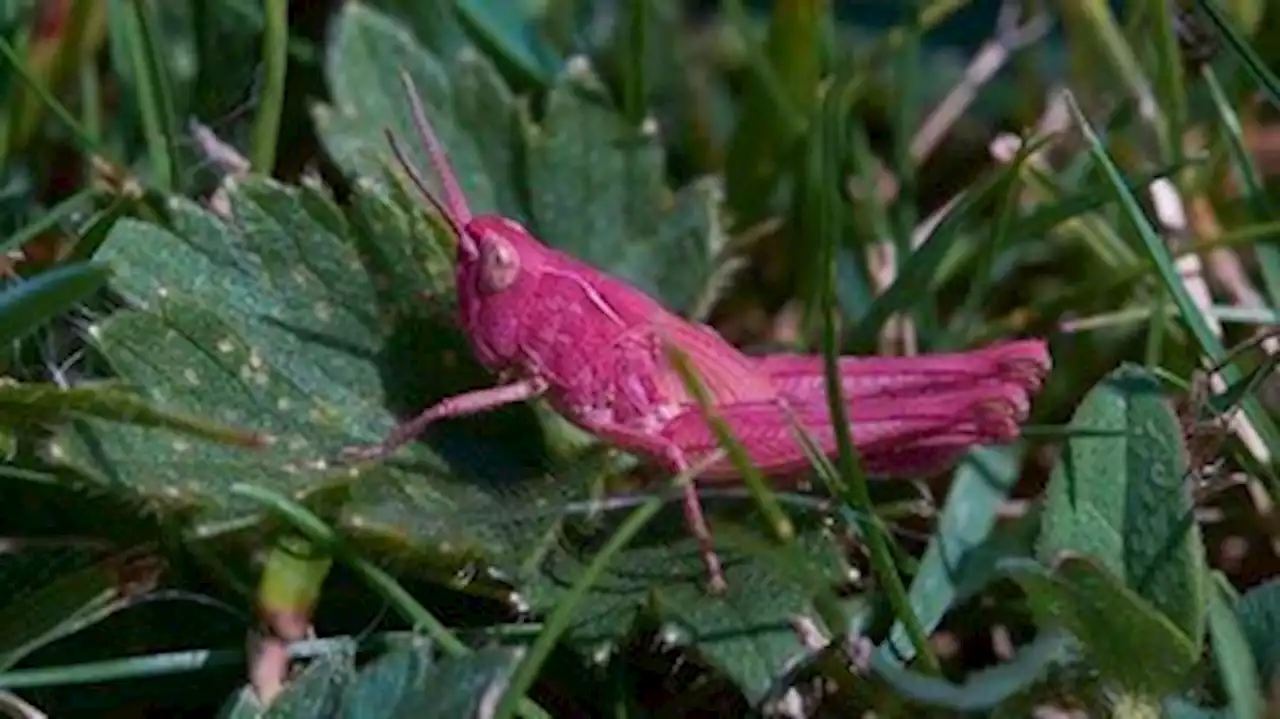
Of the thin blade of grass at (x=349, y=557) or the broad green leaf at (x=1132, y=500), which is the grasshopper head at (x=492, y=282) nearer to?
the thin blade of grass at (x=349, y=557)

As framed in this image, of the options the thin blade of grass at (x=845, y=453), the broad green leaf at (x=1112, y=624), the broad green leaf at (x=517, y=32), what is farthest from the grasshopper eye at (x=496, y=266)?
the broad green leaf at (x=517, y=32)

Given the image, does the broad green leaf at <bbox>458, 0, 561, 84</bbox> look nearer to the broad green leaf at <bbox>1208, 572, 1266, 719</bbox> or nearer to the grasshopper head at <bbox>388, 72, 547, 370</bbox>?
the grasshopper head at <bbox>388, 72, 547, 370</bbox>

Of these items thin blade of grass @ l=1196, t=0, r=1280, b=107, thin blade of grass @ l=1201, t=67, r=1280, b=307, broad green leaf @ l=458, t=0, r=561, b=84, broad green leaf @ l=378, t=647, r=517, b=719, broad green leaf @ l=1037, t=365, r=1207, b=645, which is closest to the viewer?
broad green leaf @ l=378, t=647, r=517, b=719

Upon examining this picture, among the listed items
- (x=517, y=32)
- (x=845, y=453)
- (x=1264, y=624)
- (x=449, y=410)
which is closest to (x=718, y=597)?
(x=845, y=453)

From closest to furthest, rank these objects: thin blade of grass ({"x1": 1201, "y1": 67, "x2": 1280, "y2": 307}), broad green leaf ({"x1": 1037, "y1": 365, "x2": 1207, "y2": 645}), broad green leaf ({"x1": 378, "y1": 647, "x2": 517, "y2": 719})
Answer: broad green leaf ({"x1": 378, "y1": 647, "x2": 517, "y2": 719}), broad green leaf ({"x1": 1037, "y1": 365, "x2": 1207, "y2": 645}), thin blade of grass ({"x1": 1201, "y1": 67, "x2": 1280, "y2": 307})

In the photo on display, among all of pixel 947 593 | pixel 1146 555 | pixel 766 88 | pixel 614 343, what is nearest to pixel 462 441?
pixel 614 343

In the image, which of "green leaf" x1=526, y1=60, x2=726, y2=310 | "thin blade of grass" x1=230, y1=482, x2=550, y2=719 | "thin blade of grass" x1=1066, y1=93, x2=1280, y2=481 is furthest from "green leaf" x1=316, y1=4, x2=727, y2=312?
"thin blade of grass" x1=230, y1=482, x2=550, y2=719
